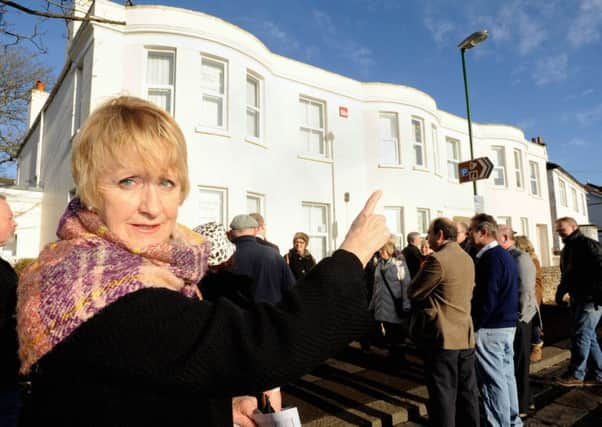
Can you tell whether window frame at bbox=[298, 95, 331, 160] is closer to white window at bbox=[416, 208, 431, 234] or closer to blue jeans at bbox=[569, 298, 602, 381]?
white window at bbox=[416, 208, 431, 234]

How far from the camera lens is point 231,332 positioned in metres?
0.82

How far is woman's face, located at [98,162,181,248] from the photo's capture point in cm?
105

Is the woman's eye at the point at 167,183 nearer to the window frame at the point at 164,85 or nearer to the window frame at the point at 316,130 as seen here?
the window frame at the point at 164,85

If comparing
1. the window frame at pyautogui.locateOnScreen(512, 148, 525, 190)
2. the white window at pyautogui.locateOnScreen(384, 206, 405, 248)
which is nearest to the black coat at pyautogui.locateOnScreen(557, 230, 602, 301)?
the white window at pyautogui.locateOnScreen(384, 206, 405, 248)

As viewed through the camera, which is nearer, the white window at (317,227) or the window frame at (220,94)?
the window frame at (220,94)

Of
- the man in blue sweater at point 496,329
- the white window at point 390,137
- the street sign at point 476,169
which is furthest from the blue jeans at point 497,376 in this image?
the white window at point 390,137

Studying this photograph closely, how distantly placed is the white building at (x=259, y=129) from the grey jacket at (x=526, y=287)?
618 cm

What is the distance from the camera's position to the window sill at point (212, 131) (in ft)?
28.9

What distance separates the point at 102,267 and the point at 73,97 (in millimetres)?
10630

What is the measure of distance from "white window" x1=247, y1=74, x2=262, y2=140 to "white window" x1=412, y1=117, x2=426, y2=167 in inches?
242

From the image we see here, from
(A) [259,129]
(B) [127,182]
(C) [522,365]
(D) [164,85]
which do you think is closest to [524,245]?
(C) [522,365]

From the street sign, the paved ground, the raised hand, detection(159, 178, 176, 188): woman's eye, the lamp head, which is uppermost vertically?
the lamp head

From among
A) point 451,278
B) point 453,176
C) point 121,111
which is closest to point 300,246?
point 451,278

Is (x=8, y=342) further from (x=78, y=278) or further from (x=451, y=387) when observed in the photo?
(x=451, y=387)
